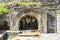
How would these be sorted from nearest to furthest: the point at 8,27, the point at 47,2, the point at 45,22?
the point at 45,22 < the point at 8,27 < the point at 47,2

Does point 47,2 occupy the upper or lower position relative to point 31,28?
upper

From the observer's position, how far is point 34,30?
2194cm

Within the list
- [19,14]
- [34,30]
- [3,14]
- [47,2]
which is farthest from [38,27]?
[47,2]

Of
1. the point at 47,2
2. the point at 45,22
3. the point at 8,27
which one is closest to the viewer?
the point at 45,22

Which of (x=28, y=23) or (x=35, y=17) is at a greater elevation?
(x=35, y=17)

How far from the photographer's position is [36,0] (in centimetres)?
3148

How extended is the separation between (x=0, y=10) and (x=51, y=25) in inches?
234

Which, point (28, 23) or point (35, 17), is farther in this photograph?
point (28, 23)

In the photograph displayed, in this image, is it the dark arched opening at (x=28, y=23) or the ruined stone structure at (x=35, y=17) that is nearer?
the ruined stone structure at (x=35, y=17)

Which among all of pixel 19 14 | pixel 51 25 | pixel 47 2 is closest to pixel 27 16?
pixel 19 14

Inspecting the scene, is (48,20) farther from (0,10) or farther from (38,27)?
(0,10)

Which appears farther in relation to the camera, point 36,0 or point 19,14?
point 36,0

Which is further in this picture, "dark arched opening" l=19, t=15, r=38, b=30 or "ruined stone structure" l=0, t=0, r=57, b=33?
"dark arched opening" l=19, t=15, r=38, b=30

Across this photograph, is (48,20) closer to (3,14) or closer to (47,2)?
(3,14)
